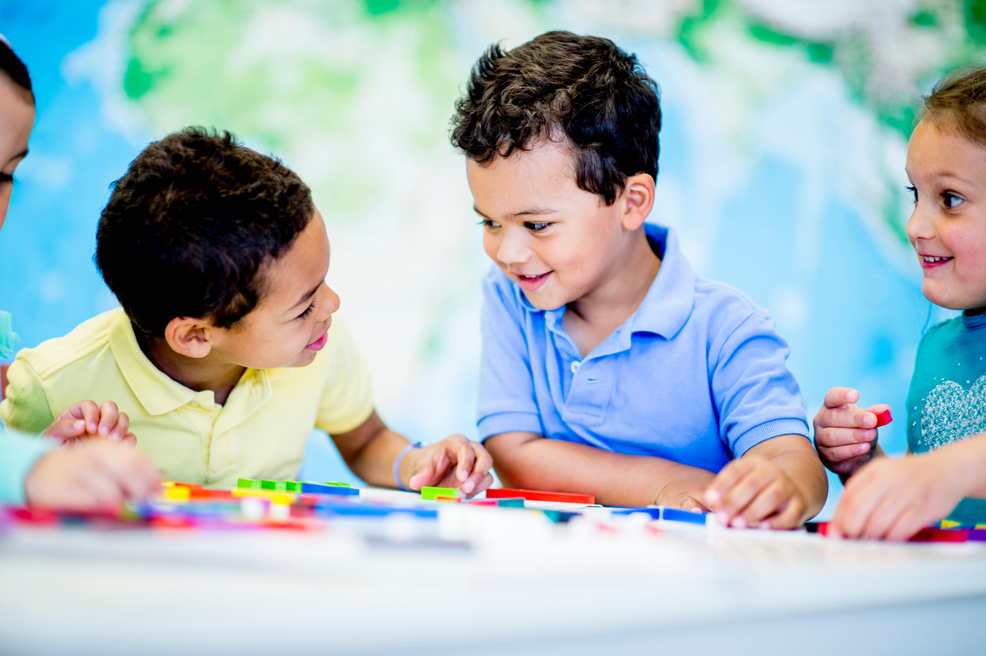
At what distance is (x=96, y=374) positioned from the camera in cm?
111

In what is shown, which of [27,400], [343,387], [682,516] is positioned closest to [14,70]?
[27,400]

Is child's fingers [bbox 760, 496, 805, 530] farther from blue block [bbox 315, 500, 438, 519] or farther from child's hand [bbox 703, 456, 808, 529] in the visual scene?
blue block [bbox 315, 500, 438, 519]

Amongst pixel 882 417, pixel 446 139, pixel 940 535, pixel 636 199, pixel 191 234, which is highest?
pixel 446 139

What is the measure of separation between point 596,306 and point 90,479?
931 millimetres

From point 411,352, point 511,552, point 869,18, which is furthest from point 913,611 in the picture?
point 869,18

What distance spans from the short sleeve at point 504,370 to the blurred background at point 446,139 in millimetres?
1817

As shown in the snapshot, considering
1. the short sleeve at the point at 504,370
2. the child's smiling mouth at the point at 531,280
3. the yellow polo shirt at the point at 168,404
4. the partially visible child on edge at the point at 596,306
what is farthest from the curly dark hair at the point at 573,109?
the yellow polo shirt at the point at 168,404

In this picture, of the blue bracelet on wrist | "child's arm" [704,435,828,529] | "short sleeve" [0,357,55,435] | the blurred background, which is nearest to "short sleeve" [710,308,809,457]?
"child's arm" [704,435,828,529]

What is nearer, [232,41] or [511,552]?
[511,552]

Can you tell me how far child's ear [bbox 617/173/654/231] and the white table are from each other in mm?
793

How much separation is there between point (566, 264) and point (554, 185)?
0.40 feet

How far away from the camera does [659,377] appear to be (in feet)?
4.00

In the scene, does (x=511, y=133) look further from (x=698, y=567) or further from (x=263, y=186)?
(x=698, y=567)

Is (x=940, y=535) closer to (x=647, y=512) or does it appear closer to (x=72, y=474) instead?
(x=647, y=512)
